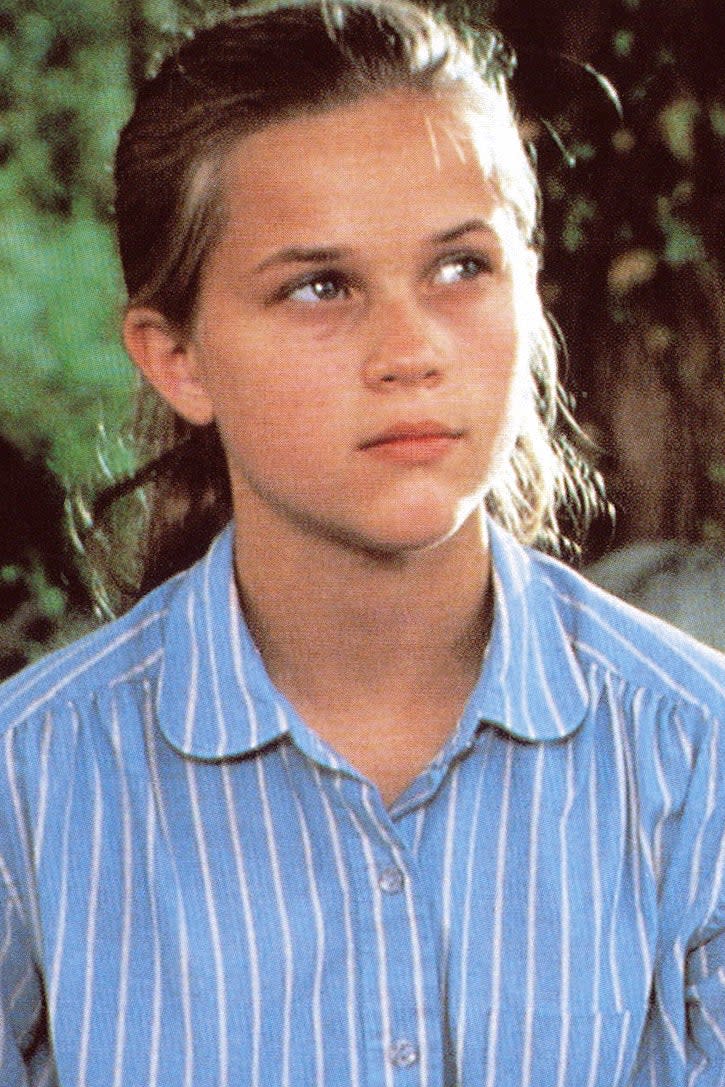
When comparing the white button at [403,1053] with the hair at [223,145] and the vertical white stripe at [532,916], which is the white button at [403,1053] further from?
the hair at [223,145]

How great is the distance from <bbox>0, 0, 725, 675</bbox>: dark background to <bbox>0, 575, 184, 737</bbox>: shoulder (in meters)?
0.41

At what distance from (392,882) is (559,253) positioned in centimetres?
95

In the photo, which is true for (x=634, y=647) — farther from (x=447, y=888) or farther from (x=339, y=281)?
(x=339, y=281)

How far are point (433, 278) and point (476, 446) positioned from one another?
141mm

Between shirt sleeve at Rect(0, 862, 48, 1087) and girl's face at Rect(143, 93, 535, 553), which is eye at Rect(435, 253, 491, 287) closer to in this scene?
girl's face at Rect(143, 93, 535, 553)

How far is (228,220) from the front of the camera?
1451 millimetres

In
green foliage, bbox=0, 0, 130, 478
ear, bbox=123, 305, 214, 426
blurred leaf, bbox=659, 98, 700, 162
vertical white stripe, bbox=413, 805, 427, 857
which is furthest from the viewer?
blurred leaf, bbox=659, 98, 700, 162

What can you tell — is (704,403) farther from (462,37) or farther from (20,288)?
(20,288)

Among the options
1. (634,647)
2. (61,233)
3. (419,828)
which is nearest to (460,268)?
(634,647)

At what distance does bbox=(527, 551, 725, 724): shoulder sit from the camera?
1455mm

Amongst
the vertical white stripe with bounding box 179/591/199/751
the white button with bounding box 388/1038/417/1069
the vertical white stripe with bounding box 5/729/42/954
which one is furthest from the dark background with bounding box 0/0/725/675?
the white button with bounding box 388/1038/417/1069

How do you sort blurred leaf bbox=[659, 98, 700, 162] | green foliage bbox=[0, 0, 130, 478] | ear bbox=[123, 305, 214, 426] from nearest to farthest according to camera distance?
1. ear bbox=[123, 305, 214, 426]
2. green foliage bbox=[0, 0, 130, 478]
3. blurred leaf bbox=[659, 98, 700, 162]

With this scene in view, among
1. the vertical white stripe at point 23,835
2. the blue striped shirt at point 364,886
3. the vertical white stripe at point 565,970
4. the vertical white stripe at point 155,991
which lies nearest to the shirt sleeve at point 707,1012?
the blue striped shirt at point 364,886

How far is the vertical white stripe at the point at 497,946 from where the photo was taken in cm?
142
